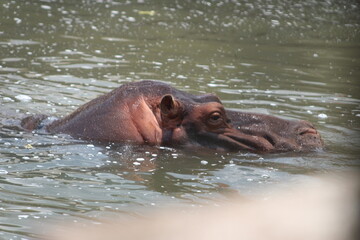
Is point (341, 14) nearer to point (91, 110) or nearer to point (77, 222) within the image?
point (91, 110)

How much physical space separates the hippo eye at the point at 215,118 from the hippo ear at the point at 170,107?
0.31 metres

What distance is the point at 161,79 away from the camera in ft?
36.5

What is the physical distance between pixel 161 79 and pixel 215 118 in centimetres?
396

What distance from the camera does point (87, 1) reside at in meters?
18.3

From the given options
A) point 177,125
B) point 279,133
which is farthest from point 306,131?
point 177,125

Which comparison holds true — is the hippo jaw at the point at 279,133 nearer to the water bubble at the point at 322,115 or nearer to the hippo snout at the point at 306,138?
the hippo snout at the point at 306,138

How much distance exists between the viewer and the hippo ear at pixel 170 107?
23.5 feet

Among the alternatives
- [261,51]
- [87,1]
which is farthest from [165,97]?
[87,1]

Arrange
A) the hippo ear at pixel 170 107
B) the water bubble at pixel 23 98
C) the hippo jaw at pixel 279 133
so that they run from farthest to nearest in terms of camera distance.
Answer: the water bubble at pixel 23 98
the hippo jaw at pixel 279 133
the hippo ear at pixel 170 107

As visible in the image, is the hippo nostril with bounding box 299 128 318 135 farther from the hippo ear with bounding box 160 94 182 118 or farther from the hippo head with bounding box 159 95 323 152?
the hippo ear with bounding box 160 94 182 118

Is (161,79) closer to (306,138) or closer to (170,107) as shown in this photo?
(170,107)

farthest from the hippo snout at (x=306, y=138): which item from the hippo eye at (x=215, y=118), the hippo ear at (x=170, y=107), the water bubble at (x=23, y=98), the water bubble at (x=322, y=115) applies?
the water bubble at (x=23, y=98)

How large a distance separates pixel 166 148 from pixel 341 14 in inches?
528

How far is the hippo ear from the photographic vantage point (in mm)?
7160
